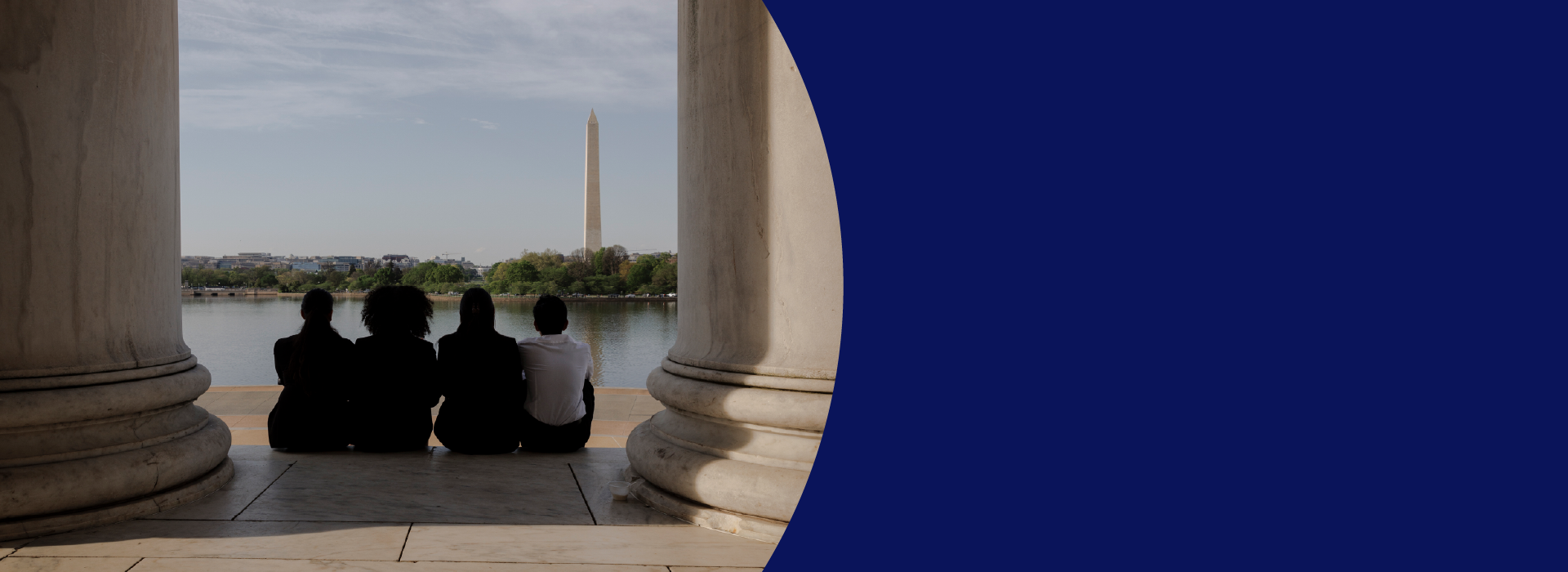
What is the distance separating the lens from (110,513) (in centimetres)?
1095

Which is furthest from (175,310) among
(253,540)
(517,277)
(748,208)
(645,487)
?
(517,277)

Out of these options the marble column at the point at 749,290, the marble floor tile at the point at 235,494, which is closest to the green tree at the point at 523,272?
the marble floor tile at the point at 235,494

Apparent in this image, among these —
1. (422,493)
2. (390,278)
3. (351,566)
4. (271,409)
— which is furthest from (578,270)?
(351,566)

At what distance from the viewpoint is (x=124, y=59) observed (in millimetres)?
11539

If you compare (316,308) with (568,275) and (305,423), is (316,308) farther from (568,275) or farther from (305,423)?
(568,275)

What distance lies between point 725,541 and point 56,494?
290 inches

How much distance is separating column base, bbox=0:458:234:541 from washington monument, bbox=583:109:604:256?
123 meters

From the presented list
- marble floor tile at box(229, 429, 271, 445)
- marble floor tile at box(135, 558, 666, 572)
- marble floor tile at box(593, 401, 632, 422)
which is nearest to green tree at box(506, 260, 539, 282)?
marble floor tile at box(593, 401, 632, 422)

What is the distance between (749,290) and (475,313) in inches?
272

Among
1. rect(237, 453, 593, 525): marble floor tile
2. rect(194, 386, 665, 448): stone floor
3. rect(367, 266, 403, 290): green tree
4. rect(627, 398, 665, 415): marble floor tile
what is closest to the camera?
rect(237, 453, 593, 525): marble floor tile

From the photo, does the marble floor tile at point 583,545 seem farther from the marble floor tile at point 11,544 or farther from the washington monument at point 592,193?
the washington monument at point 592,193

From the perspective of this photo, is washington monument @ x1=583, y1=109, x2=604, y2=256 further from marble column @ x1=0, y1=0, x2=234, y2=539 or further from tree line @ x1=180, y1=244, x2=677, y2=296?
marble column @ x1=0, y1=0, x2=234, y2=539

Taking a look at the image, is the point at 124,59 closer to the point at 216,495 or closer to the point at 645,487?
the point at 216,495

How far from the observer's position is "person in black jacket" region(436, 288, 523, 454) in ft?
50.8
